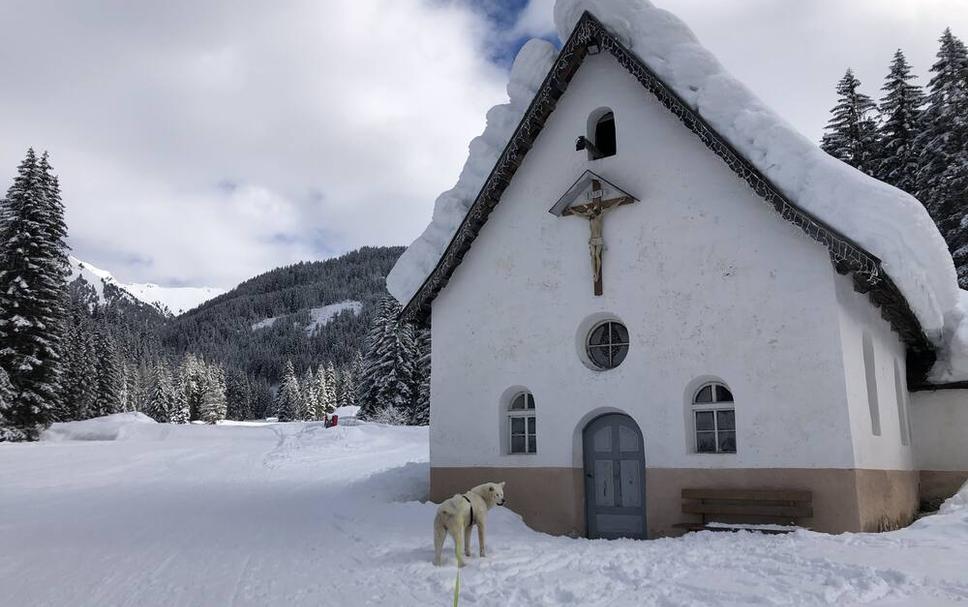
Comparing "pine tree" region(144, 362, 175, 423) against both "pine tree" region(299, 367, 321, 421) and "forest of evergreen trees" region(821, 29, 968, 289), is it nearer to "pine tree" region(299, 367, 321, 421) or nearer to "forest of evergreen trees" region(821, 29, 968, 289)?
"pine tree" region(299, 367, 321, 421)

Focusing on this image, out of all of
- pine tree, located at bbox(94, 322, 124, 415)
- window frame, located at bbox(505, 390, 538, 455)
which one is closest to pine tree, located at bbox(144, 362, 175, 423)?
pine tree, located at bbox(94, 322, 124, 415)

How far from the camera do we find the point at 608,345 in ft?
44.1

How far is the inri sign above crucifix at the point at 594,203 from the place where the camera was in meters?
13.3

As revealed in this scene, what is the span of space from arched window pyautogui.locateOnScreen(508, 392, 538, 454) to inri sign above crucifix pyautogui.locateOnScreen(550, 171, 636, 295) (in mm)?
2740

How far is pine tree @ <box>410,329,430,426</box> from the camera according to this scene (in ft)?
160

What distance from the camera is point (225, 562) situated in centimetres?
984

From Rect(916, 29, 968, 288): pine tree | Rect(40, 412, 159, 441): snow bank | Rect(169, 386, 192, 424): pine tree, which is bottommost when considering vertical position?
Rect(40, 412, 159, 441): snow bank

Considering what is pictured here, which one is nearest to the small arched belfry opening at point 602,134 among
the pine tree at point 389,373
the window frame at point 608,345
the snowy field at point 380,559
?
the window frame at point 608,345

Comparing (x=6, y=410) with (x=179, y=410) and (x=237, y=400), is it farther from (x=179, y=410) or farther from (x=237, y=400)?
(x=237, y=400)

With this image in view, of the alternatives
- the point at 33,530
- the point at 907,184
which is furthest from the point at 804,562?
the point at 907,184

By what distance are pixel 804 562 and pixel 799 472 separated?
3100 millimetres

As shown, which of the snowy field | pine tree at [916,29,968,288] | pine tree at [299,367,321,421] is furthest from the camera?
pine tree at [299,367,321,421]

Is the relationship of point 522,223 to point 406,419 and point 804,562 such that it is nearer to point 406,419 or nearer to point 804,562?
point 804,562

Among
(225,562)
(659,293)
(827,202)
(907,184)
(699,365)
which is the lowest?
(225,562)
